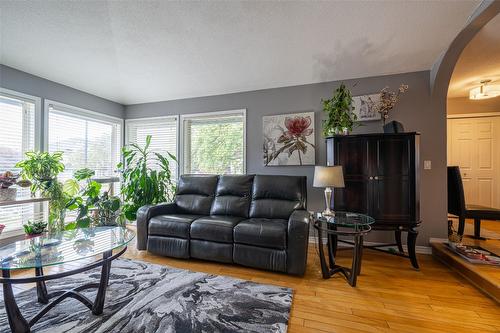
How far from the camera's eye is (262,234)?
92.7 inches

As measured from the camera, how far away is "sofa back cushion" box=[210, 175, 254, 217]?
3.02 metres

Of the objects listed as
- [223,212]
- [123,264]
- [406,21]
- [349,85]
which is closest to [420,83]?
[349,85]

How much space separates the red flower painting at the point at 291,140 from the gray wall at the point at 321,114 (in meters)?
0.12

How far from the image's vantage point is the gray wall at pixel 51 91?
2820 mm

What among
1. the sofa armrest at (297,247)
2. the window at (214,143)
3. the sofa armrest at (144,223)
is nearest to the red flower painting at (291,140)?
the window at (214,143)

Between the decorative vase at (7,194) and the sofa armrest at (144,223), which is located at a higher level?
the decorative vase at (7,194)

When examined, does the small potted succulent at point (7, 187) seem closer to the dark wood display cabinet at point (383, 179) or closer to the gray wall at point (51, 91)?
the gray wall at point (51, 91)

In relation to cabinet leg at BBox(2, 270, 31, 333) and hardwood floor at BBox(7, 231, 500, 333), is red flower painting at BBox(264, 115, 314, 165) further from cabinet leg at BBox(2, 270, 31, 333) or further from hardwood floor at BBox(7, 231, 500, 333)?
cabinet leg at BBox(2, 270, 31, 333)

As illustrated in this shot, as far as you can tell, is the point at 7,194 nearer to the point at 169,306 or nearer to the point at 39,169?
the point at 39,169

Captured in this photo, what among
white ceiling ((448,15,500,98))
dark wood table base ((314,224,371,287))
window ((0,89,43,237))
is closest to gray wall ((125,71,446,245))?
white ceiling ((448,15,500,98))

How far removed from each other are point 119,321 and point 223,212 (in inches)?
64.8

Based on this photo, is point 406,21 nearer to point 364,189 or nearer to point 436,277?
point 364,189

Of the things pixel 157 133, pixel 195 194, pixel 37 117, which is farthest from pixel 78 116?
pixel 195 194

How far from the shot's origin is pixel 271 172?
11.9 feet
